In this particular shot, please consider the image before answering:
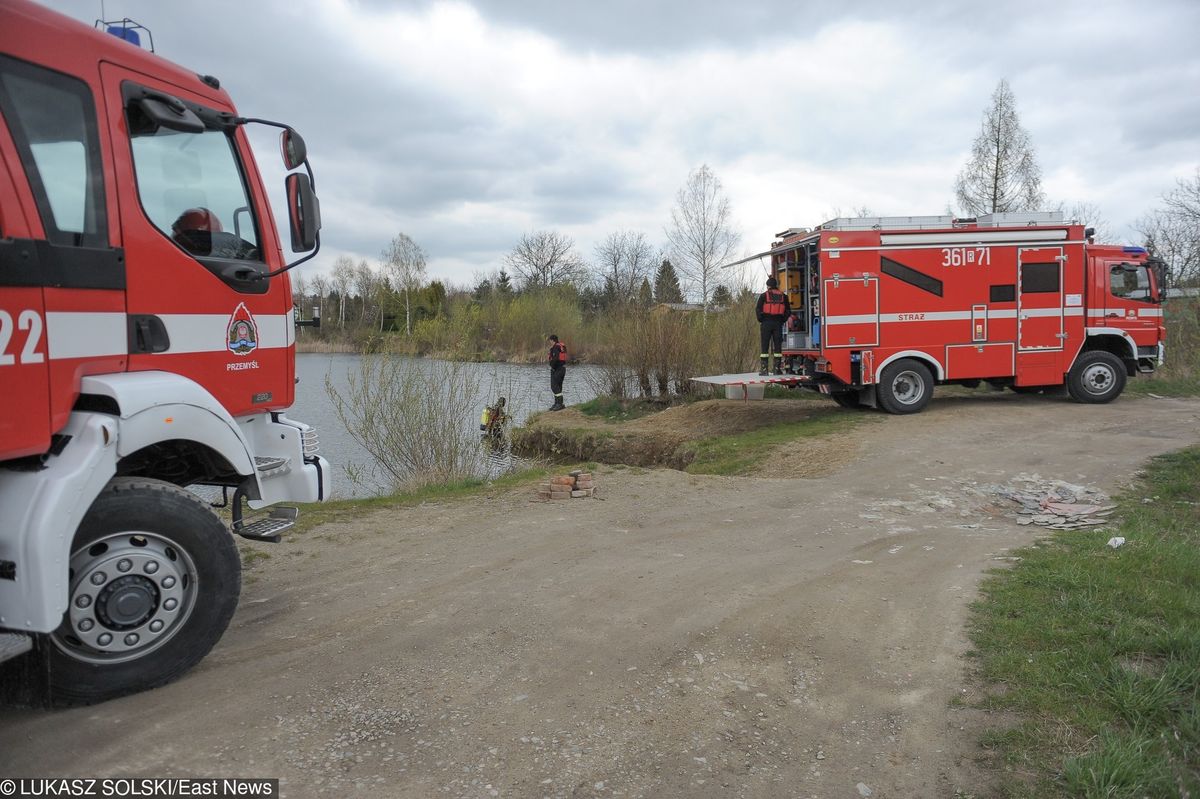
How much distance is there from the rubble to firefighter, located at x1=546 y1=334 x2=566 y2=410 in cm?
1412

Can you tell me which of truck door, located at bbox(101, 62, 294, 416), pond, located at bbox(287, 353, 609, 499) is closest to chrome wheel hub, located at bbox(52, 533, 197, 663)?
truck door, located at bbox(101, 62, 294, 416)

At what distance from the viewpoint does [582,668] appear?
423cm

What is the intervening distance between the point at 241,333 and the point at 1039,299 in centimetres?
1444

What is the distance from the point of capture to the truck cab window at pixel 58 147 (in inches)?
135

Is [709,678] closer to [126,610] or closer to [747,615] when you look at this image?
[747,615]

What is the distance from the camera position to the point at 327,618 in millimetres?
5031

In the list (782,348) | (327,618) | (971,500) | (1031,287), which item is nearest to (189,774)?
(327,618)

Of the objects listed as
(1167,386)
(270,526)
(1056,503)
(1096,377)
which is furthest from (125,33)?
(1167,386)

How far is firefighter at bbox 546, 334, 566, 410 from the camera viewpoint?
73.6ft

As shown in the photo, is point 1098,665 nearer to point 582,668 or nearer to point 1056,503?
point 582,668

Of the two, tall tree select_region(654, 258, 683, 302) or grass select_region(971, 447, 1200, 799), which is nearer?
grass select_region(971, 447, 1200, 799)

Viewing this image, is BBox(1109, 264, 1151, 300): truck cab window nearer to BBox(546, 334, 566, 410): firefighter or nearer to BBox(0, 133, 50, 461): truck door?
BBox(546, 334, 566, 410): firefighter

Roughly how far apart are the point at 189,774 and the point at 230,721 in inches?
16.7

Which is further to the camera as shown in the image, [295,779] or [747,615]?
[747,615]
